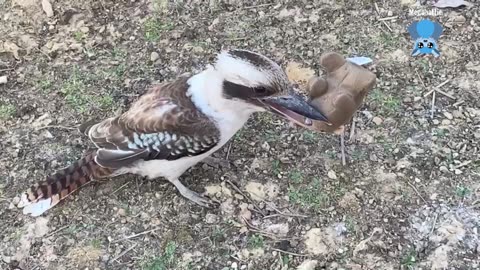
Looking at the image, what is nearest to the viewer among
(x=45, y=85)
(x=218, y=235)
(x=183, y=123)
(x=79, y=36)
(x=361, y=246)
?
(x=183, y=123)

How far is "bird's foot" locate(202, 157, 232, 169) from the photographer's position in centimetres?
400

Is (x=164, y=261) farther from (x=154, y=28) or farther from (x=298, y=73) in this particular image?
(x=154, y=28)

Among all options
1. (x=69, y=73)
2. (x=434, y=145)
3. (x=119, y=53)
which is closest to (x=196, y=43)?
(x=119, y=53)

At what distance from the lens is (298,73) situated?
14.3 ft

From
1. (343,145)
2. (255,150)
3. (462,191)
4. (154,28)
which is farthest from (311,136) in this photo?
(154,28)

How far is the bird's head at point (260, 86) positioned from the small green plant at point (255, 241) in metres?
0.69

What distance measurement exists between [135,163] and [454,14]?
2.24m

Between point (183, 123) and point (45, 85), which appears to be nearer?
point (183, 123)

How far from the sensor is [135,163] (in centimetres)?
367

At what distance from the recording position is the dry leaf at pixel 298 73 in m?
4.32

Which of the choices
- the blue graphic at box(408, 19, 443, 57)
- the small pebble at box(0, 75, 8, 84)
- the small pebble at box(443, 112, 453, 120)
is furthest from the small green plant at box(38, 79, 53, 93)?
the small pebble at box(443, 112, 453, 120)

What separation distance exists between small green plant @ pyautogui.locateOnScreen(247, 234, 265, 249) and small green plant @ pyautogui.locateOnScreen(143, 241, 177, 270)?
1.25 ft

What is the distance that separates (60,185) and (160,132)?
657mm

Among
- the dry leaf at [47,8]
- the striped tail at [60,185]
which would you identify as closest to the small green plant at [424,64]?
the striped tail at [60,185]
